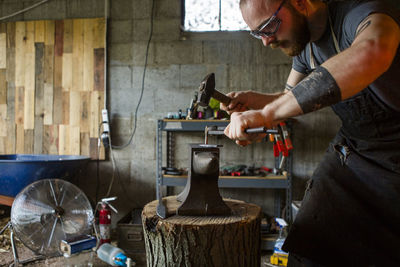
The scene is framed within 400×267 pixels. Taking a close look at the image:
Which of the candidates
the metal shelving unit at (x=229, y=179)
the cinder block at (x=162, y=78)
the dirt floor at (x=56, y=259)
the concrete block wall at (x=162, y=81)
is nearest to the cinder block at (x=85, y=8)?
the concrete block wall at (x=162, y=81)

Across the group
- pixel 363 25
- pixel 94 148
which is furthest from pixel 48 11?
pixel 363 25

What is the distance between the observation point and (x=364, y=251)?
3.86 feet

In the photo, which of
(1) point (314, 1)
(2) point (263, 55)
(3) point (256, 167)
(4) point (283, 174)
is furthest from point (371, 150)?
(2) point (263, 55)

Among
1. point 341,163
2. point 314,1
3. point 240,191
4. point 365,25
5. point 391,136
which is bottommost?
point 240,191

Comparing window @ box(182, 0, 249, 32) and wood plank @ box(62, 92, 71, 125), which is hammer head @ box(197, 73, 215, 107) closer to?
window @ box(182, 0, 249, 32)

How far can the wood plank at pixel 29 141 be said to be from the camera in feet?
11.2

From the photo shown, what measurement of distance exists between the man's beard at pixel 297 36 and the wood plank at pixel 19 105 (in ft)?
10.5

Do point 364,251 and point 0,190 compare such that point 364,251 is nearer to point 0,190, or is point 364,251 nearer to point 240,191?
point 240,191

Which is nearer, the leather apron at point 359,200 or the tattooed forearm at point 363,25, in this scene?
the tattooed forearm at point 363,25

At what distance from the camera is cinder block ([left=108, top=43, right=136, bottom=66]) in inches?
130

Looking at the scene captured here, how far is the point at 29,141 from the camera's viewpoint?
3.41 metres

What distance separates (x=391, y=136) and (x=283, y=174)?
1.67 metres

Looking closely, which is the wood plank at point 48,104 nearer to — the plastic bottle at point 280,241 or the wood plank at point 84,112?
the wood plank at point 84,112

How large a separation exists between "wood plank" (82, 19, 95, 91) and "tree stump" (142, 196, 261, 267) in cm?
244
